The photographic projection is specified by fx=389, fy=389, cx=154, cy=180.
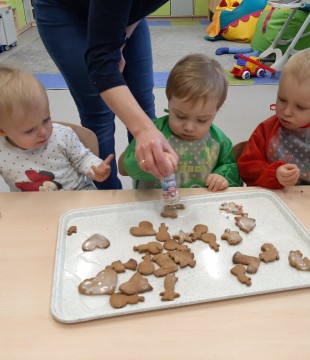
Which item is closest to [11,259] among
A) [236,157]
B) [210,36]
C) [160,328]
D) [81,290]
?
Result: [81,290]

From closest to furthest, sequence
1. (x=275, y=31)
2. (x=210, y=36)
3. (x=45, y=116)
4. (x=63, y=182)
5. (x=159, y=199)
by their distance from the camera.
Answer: (x=159, y=199)
(x=45, y=116)
(x=63, y=182)
(x=275, y=31)
(x=210, y=36)

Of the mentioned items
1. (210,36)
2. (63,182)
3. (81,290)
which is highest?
(81,290)

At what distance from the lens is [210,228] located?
2.49 feet

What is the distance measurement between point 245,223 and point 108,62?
1.43 feet

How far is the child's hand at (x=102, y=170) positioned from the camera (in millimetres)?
964

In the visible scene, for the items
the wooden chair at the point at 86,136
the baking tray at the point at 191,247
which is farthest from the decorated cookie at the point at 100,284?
the wooden chair at the point at 86,136

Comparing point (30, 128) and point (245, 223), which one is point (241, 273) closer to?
point (245, 223)

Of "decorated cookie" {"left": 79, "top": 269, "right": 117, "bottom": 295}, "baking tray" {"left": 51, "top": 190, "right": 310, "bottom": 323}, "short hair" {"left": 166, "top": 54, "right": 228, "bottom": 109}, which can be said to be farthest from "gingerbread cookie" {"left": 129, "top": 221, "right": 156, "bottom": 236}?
"short hair" {"left": 166, "top": 54, "right": 228, "bottom": 109}

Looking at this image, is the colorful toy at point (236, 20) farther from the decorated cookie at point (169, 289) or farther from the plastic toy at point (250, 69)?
the decorated cookie at point (169, 289)

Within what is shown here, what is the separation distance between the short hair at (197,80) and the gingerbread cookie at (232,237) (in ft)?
1.20

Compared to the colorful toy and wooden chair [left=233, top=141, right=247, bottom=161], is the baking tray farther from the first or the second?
the colorful toy

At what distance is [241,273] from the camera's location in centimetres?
63

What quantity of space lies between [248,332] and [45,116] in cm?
70

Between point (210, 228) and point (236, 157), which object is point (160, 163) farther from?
point (236, 157)
